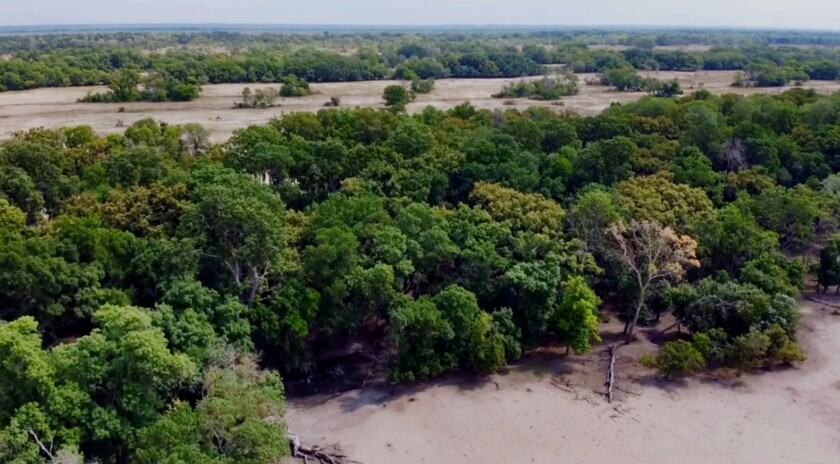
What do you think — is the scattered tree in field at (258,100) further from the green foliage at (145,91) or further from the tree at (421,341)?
the tree at (421,341)

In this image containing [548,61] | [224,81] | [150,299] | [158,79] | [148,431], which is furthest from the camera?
[548,61]

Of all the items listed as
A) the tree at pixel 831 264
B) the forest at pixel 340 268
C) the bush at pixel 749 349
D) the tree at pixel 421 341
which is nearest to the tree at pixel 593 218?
the forest at pixel 340 268

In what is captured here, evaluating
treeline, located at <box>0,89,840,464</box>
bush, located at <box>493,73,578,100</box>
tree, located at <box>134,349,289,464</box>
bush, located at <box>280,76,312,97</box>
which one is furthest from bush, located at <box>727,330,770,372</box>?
bush, located at <box>280,76,312,97</box>

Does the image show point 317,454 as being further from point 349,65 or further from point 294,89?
point 349,65

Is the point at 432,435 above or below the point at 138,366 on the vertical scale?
below

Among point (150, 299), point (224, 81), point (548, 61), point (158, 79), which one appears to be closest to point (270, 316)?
point (150, 299)

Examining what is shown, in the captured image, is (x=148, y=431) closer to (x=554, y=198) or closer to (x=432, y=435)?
(x=432, y=435)
